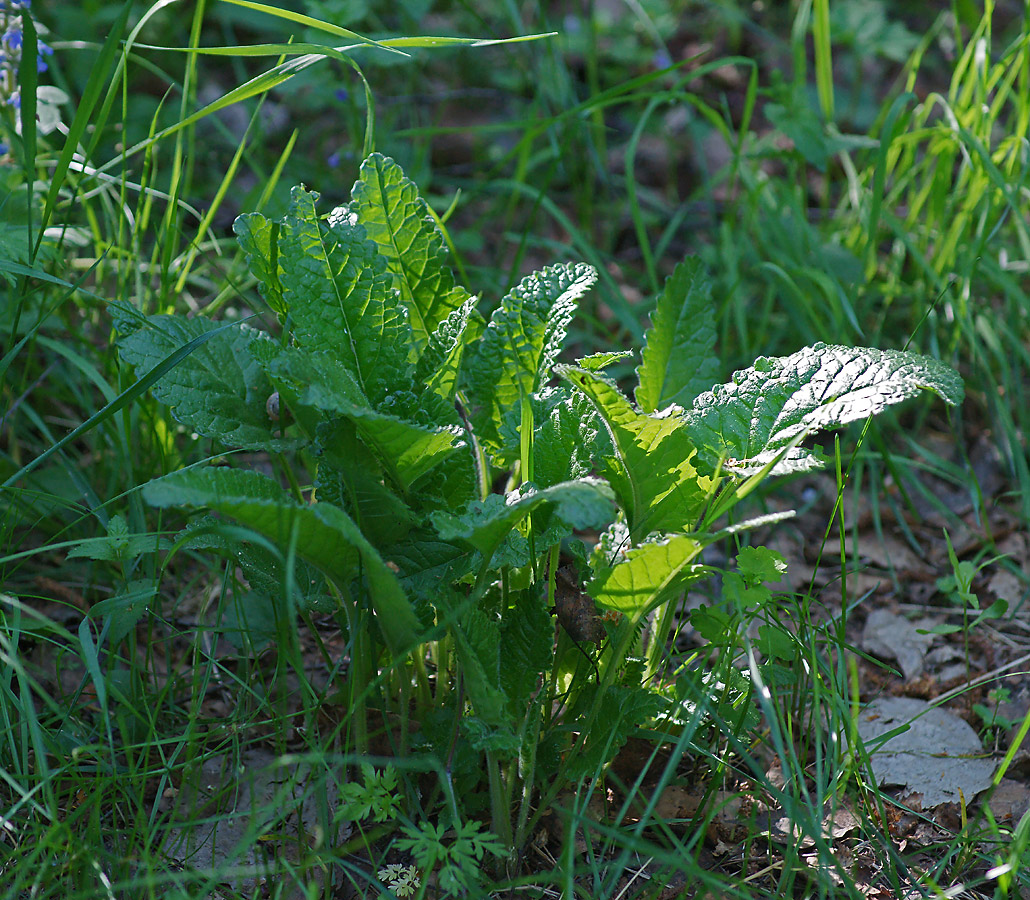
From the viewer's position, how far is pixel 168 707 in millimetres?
1653

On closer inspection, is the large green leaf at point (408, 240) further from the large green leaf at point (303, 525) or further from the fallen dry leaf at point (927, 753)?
the fallen dry leaf at point (927, 753)

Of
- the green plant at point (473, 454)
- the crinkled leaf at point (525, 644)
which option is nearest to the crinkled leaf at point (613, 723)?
the green plant at point (473, 454)

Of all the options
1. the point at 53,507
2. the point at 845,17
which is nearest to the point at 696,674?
the point at 53,507

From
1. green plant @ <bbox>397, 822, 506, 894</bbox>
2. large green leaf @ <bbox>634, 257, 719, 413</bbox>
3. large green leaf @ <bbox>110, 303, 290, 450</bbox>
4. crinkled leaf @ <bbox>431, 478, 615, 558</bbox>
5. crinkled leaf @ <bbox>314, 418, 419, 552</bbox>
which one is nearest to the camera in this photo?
crinkled leaf @ <bbox>431, 478, 615, 558</bbox>

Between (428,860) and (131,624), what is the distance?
668mm

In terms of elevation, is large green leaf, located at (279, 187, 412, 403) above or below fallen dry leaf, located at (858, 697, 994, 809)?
above

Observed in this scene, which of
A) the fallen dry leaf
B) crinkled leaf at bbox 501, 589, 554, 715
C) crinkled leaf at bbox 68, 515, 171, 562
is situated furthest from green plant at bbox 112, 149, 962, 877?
the fallen dry leaf

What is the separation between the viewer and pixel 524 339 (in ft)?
4.66

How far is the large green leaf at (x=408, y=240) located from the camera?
1.46m

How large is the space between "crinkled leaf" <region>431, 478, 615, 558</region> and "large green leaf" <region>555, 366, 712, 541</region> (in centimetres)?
11

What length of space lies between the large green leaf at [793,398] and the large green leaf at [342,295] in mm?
465

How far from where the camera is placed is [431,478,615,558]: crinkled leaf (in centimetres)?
107

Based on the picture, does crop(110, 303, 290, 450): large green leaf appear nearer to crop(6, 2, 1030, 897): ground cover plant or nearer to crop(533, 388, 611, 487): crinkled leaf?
crop(6, 2, 1030, 897): ground cover plant

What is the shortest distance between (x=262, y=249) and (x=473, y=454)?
1.51 ft
